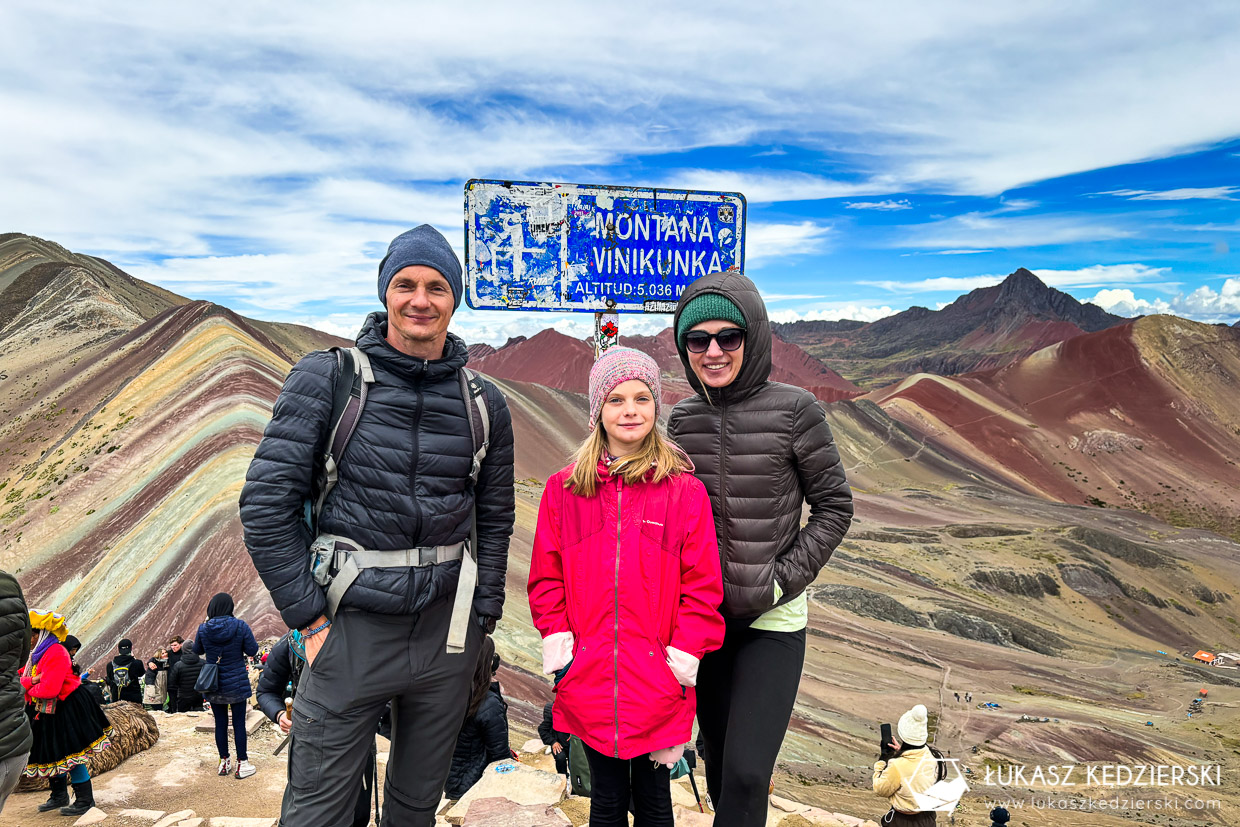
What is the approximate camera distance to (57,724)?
5.05m

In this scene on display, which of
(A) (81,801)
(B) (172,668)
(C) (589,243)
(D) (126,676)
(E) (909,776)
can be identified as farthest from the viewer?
(B) (172,668)

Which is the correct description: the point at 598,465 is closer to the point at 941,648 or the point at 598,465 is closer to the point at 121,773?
the point at 121,773

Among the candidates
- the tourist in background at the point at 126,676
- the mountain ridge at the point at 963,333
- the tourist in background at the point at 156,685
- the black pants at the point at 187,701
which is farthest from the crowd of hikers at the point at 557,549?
the mountain ridge at the point at 963,333

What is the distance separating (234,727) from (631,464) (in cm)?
502

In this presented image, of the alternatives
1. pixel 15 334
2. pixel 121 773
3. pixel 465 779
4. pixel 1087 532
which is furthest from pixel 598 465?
pixel 15 334

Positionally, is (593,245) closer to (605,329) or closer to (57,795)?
(605,329)

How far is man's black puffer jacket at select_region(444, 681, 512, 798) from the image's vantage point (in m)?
4.68

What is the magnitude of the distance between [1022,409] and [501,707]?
64822mm

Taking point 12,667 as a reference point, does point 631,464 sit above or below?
above

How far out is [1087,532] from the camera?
31641mm

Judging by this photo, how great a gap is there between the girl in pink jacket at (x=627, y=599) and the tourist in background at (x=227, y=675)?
4.41 metres

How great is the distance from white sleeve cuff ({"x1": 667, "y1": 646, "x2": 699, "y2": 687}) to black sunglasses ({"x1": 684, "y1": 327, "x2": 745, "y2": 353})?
3.81 ft

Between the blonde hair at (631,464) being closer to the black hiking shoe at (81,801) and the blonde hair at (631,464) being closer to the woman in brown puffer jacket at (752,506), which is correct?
the woman in brown puffer jacket at (752,506)

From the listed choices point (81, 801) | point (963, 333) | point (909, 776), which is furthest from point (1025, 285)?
point (81, 801)
